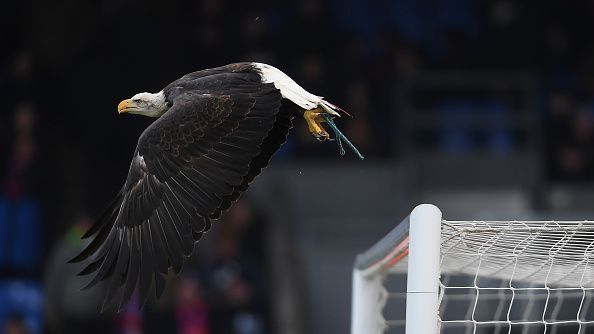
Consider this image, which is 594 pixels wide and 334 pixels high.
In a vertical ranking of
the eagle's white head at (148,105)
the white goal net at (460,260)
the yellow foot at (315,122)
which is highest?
the eagle's white head at (148,105)

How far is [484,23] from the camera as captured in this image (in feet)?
45.8

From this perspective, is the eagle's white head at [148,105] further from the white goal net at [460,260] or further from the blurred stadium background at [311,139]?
the blurred stadium background at [311,139]

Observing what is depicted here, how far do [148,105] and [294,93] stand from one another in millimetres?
1057

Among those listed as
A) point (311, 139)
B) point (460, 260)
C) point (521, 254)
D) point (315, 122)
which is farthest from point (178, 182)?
point (311, 139)

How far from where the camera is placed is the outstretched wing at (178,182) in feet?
21.7

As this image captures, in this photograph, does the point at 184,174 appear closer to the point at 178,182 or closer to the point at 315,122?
the point at 178,182

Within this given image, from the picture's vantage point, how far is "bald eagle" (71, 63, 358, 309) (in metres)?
6.61

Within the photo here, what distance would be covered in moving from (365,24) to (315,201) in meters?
2.16

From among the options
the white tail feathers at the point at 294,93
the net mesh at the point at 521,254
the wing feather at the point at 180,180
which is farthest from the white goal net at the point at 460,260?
the white tail feathers at the point at 294,93

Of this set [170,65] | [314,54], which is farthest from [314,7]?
[170,65]

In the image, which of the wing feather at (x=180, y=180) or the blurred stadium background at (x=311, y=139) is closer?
the wing feather at (x=180, y=180)

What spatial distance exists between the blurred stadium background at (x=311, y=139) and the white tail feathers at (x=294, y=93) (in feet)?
15.3

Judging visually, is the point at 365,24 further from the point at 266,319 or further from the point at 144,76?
the point at 266,319

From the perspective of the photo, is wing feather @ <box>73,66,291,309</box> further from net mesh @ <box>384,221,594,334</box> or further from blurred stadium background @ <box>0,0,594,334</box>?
blurred stadium background @ <box>0,0,594,334</box>
